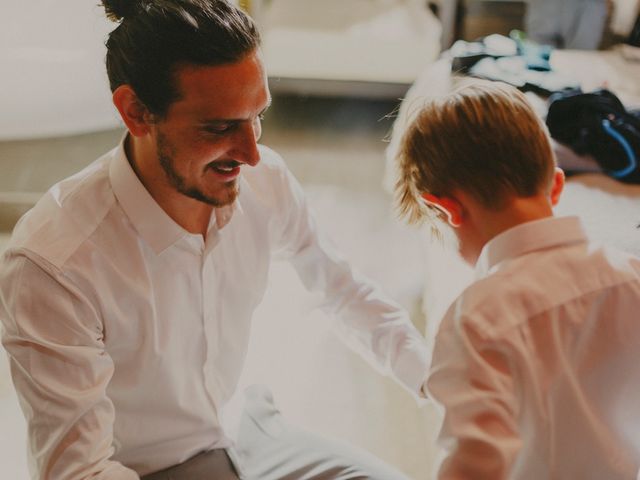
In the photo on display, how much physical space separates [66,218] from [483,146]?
A: 553mm

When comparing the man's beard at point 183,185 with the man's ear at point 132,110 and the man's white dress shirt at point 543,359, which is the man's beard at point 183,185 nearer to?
the man's ear at point 132,110

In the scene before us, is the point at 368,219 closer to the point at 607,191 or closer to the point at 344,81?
the point at 344,81

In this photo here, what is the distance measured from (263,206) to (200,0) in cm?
34

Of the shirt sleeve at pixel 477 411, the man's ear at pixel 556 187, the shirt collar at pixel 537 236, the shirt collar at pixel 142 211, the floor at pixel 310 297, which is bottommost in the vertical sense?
the floor at pixel 310 297

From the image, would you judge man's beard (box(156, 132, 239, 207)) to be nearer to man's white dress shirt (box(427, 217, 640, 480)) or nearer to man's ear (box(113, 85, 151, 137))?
man's ear (box(113, 85, 151, 137))

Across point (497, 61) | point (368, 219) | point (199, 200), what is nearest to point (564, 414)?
point (199, 200)

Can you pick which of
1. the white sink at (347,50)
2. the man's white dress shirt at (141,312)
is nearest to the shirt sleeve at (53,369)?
the man's white dress shirt at (141,312)

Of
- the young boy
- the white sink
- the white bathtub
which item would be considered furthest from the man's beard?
the white sink

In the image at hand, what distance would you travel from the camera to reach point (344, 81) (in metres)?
3.21

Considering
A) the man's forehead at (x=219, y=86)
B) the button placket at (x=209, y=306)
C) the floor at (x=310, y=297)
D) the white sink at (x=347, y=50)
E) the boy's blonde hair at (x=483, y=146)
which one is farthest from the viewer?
the white sink at (x=347, y=50)

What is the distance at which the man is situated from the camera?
0.90 metres

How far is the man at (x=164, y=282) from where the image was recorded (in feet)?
2.95

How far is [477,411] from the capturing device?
73cm

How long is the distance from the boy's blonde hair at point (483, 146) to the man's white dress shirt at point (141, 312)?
355 millimetres
